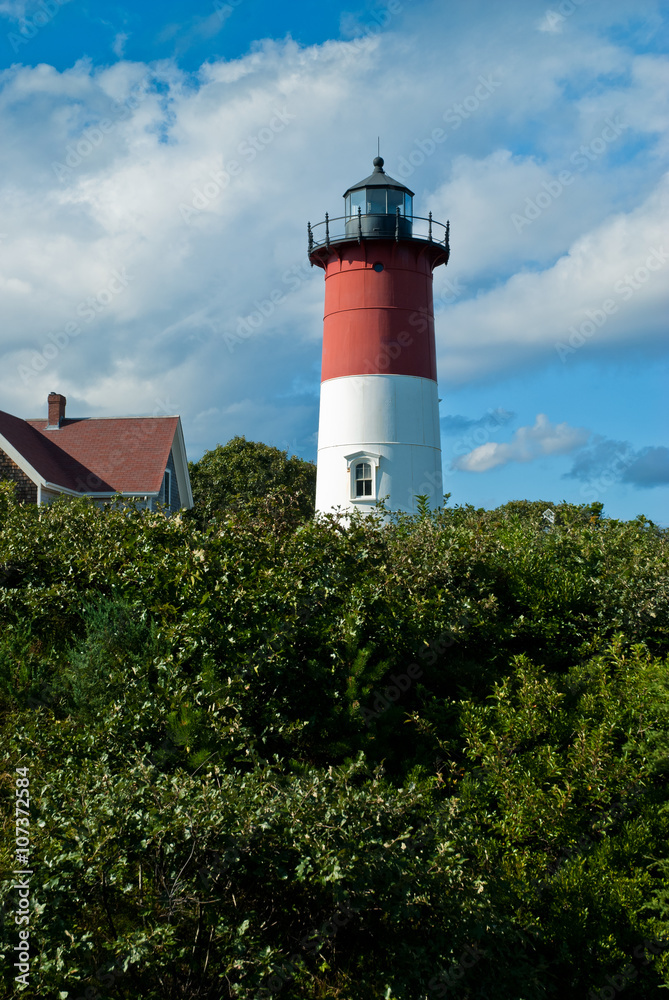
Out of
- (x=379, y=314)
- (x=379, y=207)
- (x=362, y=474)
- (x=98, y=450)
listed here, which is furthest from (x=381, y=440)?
(x=98, y=450)

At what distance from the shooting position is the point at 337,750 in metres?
5.71

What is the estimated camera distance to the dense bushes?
156 inches

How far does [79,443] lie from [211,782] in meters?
24.6

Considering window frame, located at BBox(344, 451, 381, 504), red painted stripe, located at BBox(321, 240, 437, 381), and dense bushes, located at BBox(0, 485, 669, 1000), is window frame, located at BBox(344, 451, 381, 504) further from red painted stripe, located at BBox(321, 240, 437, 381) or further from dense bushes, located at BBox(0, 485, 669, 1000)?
dense bushes, located at BBox(0, 485, 669, 1000)

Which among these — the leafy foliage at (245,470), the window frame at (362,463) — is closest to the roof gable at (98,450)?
the leafy foliage at (245,470)

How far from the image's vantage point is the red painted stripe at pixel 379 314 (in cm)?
2139

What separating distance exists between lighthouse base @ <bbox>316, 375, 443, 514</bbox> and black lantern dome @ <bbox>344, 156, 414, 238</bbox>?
4.24 metres

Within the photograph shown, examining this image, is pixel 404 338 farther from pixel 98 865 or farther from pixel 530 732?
pixel 98 865

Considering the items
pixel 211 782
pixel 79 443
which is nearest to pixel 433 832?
pixel 211 782

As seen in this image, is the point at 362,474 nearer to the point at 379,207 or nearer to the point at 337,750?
the point at 379,207

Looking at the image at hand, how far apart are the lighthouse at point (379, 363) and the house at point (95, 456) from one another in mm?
6104

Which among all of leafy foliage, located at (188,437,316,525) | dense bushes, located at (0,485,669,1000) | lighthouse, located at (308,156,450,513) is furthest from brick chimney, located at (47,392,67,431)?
dense bushes, located at (0,485,669,1000)

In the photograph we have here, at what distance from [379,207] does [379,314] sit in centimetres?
341

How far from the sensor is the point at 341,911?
13.2 ft
